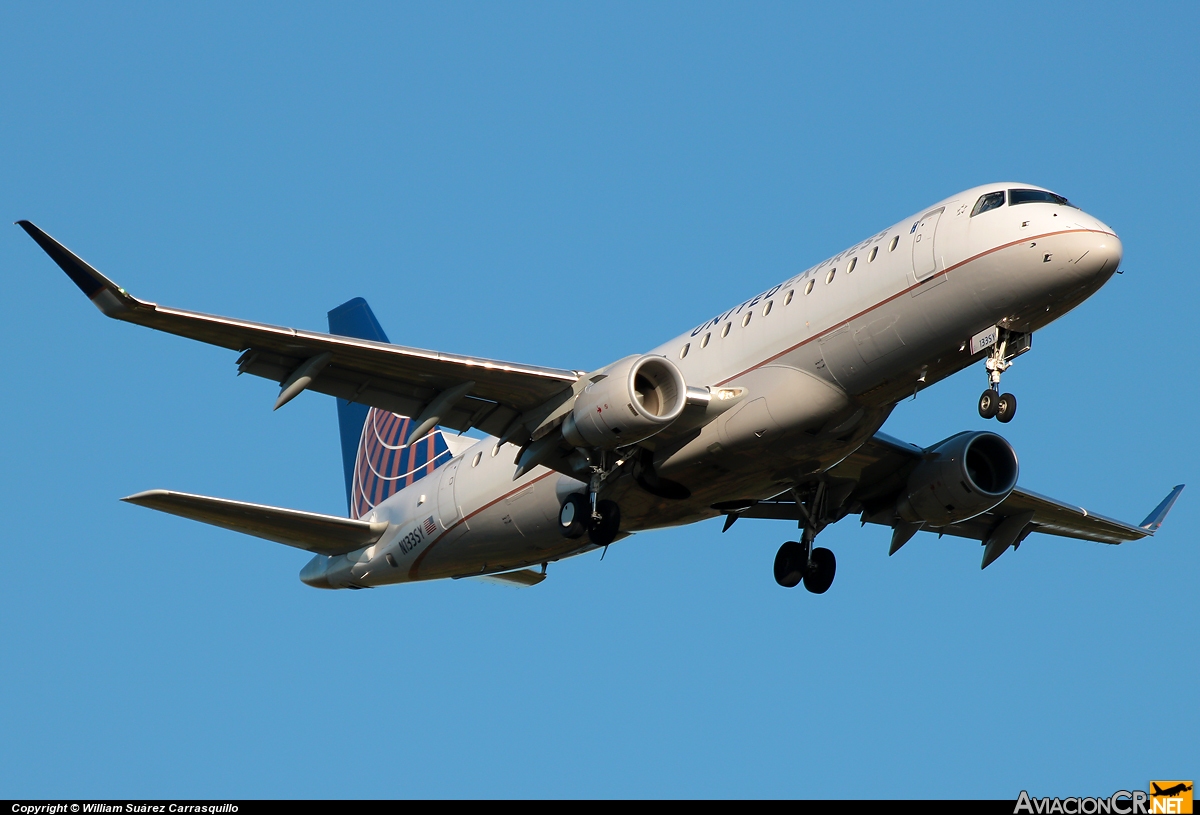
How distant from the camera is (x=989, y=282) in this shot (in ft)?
72.0

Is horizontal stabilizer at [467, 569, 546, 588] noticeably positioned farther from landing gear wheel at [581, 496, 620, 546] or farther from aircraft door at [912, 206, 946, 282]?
aircraft door at [912, 206, 946, 282]

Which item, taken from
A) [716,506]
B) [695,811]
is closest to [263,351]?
[716,506]

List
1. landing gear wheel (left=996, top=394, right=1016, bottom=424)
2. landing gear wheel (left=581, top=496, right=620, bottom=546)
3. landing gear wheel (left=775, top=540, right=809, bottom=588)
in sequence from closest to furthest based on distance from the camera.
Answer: landing gear wheel (left=996, top=394, right=1016, bottom=424) < landing gear wheel (left=581, top=496, right=620, bottom=546) < landing gear wheel (left=775, top=540, right=809, bottom=588)

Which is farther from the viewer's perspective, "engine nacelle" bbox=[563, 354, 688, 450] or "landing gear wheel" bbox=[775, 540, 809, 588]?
"landing gear wheel" bbox=[775, 540, 809, 588]

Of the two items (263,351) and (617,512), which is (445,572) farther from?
(263,351)

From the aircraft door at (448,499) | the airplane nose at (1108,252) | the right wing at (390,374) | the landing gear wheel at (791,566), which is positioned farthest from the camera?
the landing gear wheel at (791,566)

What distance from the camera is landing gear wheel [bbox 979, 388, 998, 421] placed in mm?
22141

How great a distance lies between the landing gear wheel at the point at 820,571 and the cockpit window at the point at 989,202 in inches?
331

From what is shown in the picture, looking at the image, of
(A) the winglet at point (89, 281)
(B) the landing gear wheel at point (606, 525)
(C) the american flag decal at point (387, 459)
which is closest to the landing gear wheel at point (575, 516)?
(B) the landing gear wheel at point (606, 525)

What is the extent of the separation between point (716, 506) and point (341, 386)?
7.12m

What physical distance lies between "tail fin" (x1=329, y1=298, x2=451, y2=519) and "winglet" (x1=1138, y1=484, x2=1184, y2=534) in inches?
596

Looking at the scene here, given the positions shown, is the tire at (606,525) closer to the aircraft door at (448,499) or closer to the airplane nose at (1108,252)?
the aircraft door at (448,499)

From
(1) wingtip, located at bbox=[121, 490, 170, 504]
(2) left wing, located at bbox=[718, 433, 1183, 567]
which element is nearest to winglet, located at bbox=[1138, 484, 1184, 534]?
(2) left wing, located at bbox=[718, 433, 1183, 567]

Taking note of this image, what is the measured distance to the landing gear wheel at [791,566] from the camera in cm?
2845
